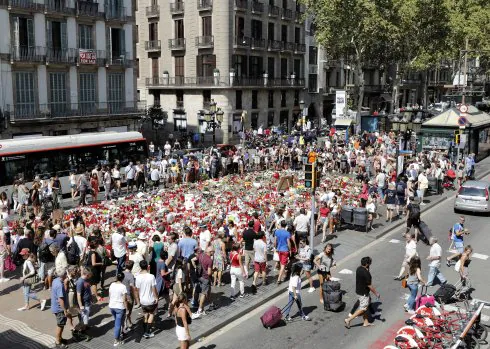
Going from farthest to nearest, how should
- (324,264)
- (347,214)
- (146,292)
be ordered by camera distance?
(347,214) → (324,264) → (146,292)

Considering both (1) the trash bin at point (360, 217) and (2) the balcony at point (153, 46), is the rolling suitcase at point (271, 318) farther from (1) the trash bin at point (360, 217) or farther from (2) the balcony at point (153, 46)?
(2) the balcony at point (153, 46)

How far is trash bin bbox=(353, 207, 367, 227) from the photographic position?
20498 millimetres

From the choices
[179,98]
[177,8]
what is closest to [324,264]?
[179,98]

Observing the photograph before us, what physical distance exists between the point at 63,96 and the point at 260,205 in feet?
74.0

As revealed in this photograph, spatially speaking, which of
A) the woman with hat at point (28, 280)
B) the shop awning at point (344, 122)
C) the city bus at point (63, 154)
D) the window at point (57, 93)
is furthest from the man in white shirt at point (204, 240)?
the shop awning at point (344, 122)

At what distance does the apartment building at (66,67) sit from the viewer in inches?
1361

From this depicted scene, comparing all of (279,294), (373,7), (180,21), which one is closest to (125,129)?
(180,21)

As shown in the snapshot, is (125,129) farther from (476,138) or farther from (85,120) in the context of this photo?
(476,138)

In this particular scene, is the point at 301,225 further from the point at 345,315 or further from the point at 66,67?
the point at 66,67

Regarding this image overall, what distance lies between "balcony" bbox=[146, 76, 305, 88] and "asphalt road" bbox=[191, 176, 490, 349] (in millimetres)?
36435

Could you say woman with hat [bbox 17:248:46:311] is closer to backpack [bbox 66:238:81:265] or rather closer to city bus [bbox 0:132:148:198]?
backpack [bbox 66:238:81:265]

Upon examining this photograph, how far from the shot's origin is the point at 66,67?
3775 centimetres

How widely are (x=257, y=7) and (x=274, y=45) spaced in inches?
187

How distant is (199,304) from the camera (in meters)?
13.3
